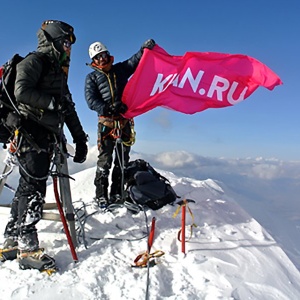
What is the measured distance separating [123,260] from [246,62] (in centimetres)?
475

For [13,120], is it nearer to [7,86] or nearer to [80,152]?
[7,86]

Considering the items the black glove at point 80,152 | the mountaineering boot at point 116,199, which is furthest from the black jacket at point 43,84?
the mountaineering boot at point 116,199

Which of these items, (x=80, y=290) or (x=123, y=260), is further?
(x=123, y=260)

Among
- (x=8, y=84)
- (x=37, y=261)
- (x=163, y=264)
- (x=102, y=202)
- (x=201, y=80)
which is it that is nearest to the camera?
(x=37, y=261)

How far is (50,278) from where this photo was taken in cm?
379

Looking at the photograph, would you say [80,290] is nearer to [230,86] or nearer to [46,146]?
[46,146]

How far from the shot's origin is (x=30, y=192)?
4.14m

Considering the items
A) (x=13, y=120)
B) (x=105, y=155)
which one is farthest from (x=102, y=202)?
(x=13, y=120)

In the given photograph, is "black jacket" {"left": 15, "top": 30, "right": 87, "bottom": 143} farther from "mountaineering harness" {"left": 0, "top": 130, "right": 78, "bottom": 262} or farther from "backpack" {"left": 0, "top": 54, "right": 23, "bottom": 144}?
A: "mountaineering harness" {"left": 0, "top": 130, "right": 78, "bottom": 262}

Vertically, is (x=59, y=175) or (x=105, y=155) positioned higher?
(x=105, y=155)

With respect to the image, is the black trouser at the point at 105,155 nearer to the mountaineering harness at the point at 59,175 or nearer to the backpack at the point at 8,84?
the mountaineering harness at the point at 59,175

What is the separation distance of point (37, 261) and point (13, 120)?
5.51 ft

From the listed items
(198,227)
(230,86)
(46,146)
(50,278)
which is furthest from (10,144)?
(230,86)

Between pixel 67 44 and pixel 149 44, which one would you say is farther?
pixel 149 44
